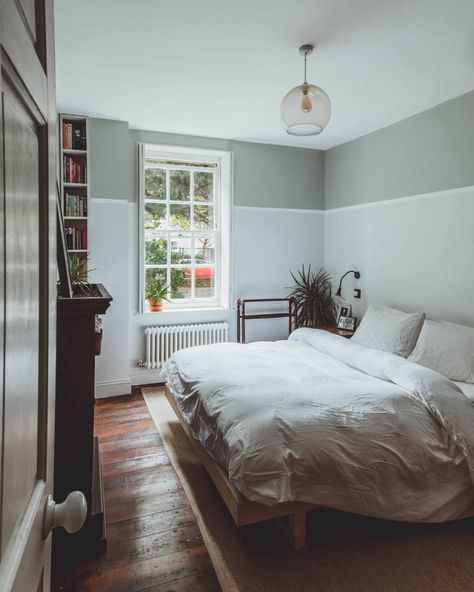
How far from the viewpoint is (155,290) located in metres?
4.75

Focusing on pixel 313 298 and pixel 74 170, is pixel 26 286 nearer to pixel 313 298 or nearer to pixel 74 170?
pixel 74 170

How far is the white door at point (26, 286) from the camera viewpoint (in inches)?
19.4

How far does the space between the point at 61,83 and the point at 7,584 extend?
141 inches

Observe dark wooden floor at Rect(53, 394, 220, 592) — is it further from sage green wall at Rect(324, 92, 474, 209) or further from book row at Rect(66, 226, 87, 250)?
sage green wall at Rect(324, 92, 474, 209)

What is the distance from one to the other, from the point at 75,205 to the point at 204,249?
1542mm

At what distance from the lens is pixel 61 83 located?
10.8 feet

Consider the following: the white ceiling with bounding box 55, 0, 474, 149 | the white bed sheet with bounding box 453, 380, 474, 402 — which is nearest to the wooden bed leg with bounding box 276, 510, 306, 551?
the white bed sheet with bounding box 453, 380, 474, 402

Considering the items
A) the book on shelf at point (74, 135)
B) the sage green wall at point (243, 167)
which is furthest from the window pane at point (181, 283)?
the book on shelf at point (74, 135)

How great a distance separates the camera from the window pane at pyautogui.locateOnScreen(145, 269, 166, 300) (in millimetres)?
4797

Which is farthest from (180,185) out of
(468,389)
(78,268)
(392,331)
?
(468,389)

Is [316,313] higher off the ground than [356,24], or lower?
lower

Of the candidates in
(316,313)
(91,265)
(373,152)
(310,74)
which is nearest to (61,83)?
(91,265)

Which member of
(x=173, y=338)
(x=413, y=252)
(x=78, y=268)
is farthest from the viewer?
(x=173, y=338)

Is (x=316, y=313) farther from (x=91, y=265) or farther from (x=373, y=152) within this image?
(x=91, y=265)
